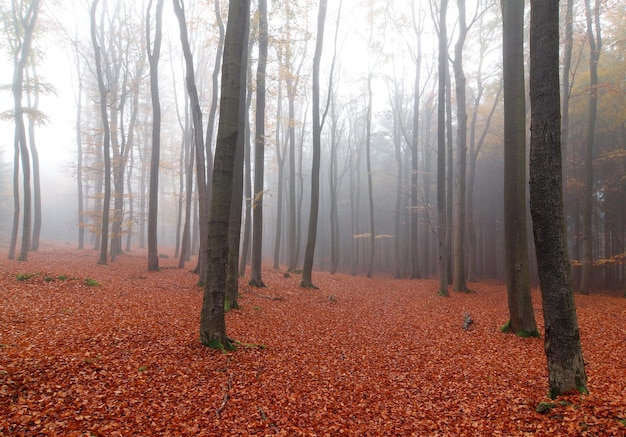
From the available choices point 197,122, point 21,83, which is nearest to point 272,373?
point 197,122

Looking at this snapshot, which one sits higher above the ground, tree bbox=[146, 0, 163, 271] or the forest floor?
tree bbox=[146, 0, 163, 271]

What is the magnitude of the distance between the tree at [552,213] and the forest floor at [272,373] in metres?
0.38

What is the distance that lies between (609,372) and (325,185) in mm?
35987

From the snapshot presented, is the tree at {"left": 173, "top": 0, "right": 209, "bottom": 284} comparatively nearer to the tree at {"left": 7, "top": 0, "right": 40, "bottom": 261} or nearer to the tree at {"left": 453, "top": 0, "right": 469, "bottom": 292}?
the tree at {"left": 7, "top": 0, "right": 40, "bottom": 261}

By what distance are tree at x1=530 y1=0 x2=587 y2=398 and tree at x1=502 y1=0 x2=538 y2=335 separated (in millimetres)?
3725

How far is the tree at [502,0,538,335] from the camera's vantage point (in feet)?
22.7

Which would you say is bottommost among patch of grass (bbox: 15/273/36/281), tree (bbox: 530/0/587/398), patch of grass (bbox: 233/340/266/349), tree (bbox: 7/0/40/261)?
patch of grass (bbox: 233/340/266/349)

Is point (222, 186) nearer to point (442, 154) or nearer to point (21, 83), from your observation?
point (442, 154)

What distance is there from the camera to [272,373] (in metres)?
4.87

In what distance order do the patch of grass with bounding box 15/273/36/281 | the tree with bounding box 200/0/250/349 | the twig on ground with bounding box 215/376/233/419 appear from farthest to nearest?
the patch of grass with bounding box 15/273/36/281
the tree with bounding box 200/0/250/349
the twig on ground with bounding box 215/376/233/419

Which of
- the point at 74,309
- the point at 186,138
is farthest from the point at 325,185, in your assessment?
the point at 74,309

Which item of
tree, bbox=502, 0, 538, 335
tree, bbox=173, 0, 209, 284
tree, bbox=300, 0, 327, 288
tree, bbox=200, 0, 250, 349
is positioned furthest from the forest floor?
tree, bbox=300, 0, 327, 288

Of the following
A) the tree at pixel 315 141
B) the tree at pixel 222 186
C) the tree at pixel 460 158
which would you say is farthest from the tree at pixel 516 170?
the tree at pixel 315 141

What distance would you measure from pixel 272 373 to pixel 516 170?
6387mm
